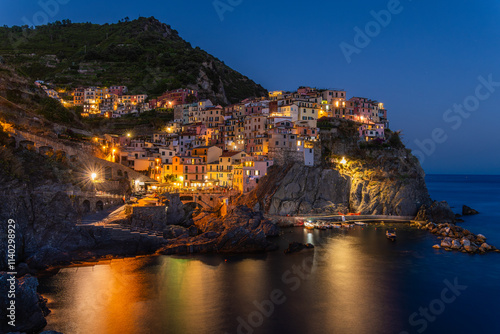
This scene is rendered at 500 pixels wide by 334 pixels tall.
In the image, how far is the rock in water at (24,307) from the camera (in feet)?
54.1

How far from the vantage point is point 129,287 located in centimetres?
2383

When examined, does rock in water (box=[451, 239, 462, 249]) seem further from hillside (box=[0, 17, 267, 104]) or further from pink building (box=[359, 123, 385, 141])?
hillside (box=[0, 17, 267, 104])

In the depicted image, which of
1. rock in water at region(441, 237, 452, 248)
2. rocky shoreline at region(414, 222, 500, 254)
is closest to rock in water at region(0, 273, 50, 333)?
rocky shoreline at region(414, 222, 500, 254)

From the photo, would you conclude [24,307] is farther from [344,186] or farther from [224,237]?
[344,186]

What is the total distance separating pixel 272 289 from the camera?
Answer: 81.3 ft

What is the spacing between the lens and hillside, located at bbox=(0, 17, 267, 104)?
92.1 metres

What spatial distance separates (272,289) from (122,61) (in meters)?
98.6

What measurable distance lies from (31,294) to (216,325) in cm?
951

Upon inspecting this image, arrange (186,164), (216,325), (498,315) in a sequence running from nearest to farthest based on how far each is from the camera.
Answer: (216,325) < (498,315) < (186,164)

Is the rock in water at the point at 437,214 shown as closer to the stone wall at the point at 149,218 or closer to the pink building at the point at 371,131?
the pink building at the point at 371,131

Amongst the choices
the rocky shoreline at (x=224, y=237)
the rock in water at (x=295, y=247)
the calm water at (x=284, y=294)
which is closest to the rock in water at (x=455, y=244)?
the calm water at (x=284, y=294)

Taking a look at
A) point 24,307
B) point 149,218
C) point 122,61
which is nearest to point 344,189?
point 149,218

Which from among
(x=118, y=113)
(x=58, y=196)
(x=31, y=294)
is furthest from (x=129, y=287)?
(x=118, y=113)

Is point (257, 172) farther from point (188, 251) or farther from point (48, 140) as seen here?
point (48, 140)
